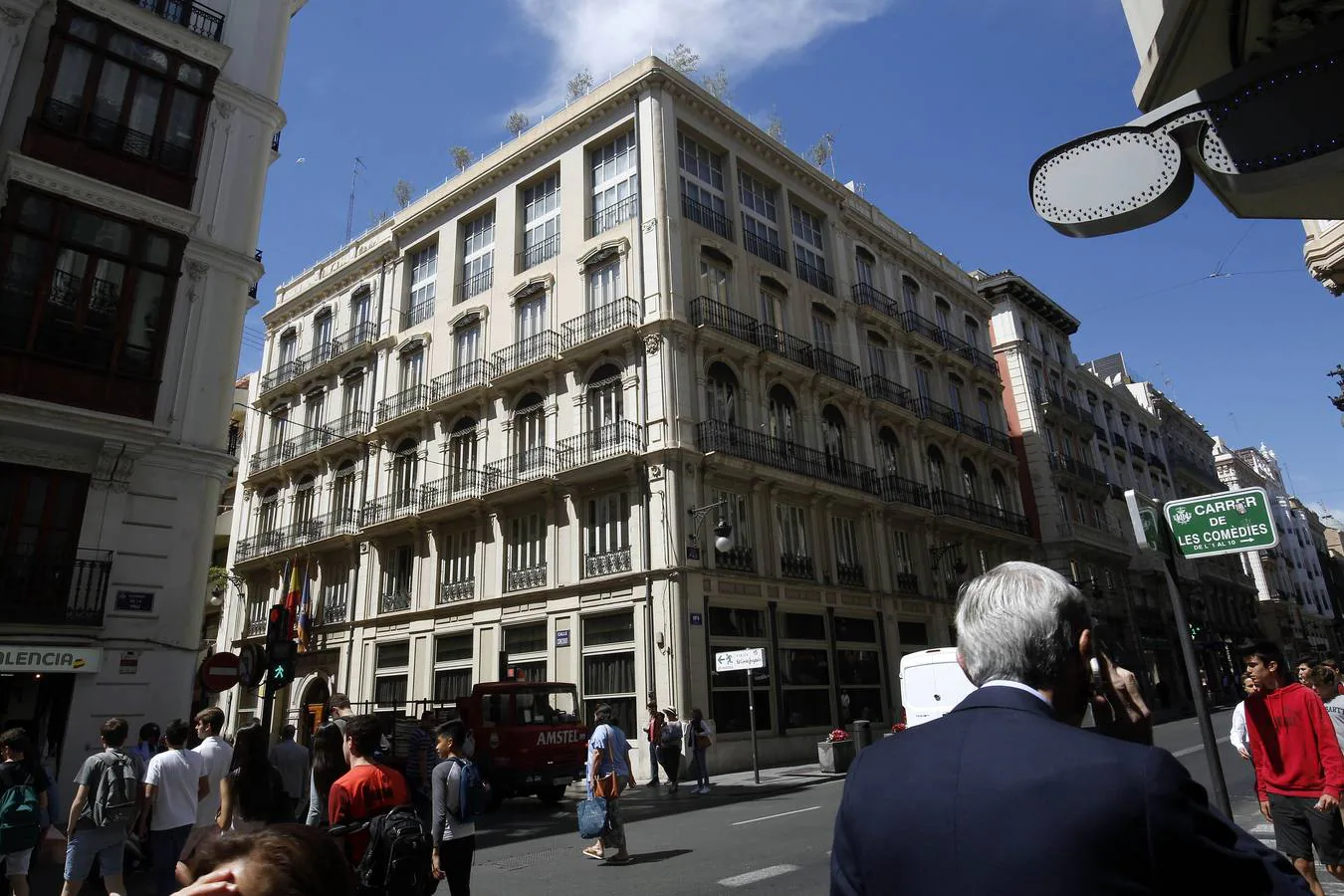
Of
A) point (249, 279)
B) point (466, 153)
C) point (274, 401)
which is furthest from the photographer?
point (274, 401)

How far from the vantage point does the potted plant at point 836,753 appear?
1991 cm

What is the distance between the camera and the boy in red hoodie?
5609 mm

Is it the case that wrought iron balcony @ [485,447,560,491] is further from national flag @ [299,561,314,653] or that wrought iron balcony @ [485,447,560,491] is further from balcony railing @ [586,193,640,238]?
national flag @ [299,561,314,653]

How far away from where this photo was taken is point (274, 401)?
39.0 m

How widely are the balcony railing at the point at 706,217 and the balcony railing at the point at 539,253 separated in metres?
5.00

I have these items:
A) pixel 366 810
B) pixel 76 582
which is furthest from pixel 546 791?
pixel 366 810

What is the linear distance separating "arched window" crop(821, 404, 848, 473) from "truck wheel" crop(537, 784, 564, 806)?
14.8 meters

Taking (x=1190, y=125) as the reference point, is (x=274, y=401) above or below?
above

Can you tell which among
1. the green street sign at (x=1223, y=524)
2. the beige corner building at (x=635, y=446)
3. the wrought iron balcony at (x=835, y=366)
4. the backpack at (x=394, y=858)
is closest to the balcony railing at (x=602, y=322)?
the beige corner building at (x=635, y=446)

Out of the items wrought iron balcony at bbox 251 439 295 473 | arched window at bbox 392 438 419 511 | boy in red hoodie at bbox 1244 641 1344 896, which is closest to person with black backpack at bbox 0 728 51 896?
boy in red hoodie at bbox 1244 641 1344 896

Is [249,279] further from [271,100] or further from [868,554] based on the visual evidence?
[868,554]

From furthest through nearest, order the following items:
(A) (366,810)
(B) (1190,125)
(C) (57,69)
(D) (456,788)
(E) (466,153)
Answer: (E) (466,153) < (C) (57,69) < (D) (456,788) < (A) (366,810) < (B) (1190,125)

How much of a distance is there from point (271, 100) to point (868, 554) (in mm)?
22301

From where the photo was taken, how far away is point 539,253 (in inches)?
1163
